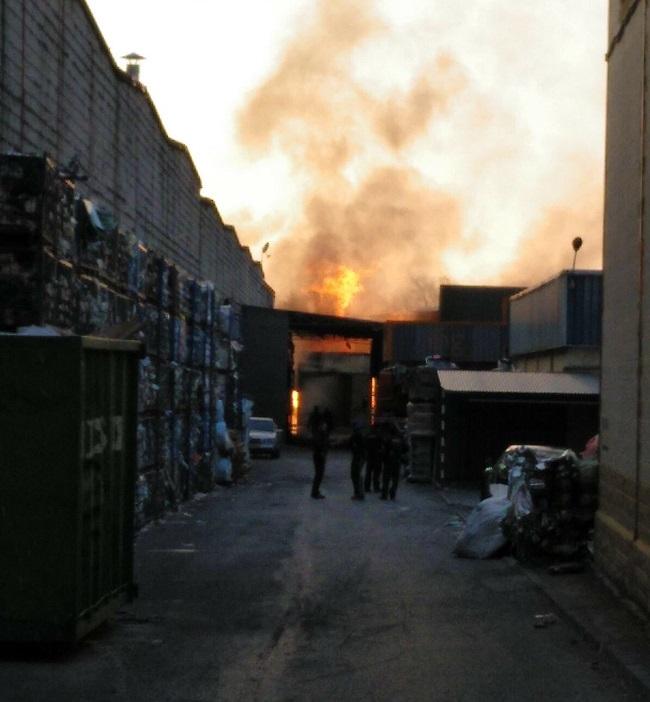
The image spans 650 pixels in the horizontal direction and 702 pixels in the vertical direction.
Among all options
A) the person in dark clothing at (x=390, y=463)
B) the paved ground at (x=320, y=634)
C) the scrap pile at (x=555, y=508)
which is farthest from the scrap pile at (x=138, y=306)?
the scrap pile at (x=555, y=508)

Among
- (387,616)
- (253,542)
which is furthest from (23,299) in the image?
(253,542)

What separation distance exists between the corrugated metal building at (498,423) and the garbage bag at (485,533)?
15.5m

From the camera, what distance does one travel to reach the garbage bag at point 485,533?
15.8m

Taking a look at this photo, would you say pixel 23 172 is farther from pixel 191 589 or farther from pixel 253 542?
pixel 253 542

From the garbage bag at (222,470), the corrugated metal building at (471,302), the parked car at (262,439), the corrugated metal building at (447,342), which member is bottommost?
the parked car at (262,439)

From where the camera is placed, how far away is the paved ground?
8234 mm

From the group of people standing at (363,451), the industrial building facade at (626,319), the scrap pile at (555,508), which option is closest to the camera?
the industrial building facade at (626,319)

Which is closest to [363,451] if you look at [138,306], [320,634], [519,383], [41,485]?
[519,383]

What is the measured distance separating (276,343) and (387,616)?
157ft

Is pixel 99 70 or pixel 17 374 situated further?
pixel 99 70

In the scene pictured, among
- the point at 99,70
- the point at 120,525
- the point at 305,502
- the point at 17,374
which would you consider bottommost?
the point at 305,502

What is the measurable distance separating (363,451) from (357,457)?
25 cm

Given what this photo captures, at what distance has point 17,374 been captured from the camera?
861 centimetres

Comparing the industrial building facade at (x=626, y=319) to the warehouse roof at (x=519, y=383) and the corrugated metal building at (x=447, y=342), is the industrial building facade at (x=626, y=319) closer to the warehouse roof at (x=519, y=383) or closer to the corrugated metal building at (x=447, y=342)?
the warehouse roof at (x=519, y=383)
